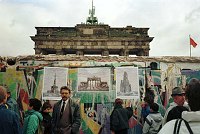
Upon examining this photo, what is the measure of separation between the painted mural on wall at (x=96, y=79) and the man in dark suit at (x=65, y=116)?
106 inches

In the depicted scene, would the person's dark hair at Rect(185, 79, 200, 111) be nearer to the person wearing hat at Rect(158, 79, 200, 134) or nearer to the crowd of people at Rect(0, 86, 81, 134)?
the person wearing hat at Rect(158, 79, 200, 134)

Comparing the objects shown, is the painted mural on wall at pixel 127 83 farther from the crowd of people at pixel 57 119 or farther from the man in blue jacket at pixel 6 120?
the man in blue jacket at pixel 6 120

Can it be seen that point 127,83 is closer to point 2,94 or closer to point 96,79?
point 96,79

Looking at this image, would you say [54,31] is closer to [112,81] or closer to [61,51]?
[61,51]

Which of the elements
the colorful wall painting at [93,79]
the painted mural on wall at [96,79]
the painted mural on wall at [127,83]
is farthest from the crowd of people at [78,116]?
the colorful wall painting at [93,79]

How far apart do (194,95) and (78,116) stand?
11.2ft

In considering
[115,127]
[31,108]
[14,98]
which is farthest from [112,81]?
[31,108]

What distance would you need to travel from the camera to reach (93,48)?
35.9m

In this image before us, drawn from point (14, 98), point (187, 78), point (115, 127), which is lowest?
point (115, 127)

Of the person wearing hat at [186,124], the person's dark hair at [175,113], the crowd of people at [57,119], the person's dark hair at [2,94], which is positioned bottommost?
the crowd of people at [57,119]

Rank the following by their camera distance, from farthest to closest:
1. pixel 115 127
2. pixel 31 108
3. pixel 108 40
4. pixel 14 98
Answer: pixel 108 40
pixel 14 98
pixel 115 127
pixel 31 108

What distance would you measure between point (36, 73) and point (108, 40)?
27.7 meters

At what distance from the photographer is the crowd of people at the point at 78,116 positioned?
6.70ft

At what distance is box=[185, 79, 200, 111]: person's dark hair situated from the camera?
213 centimetres
